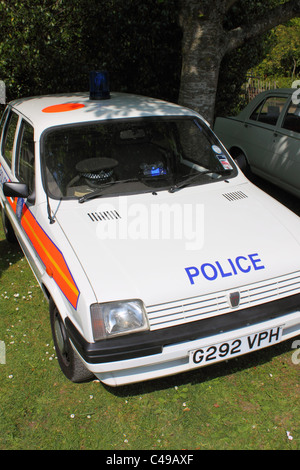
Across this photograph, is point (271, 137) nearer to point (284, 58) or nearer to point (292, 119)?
point (292, 119)

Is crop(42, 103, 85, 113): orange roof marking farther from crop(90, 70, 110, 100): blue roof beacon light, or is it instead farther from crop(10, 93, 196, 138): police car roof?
crop(90, 70, 110, 100): blue roof beacon light

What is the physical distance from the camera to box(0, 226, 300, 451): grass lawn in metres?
2.63

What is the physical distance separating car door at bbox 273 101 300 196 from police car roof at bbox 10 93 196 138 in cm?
228

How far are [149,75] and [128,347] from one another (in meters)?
7.32

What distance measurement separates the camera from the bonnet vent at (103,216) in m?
3.04

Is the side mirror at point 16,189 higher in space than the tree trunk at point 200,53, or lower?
Result: lower

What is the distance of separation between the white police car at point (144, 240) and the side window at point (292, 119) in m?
2.33

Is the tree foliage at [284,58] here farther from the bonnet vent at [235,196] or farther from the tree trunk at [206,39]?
the bonnet vent at [235,196]

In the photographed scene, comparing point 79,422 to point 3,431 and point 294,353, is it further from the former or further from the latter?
point 294,353

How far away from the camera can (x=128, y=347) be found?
2.40 metres

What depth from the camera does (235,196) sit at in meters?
3.45

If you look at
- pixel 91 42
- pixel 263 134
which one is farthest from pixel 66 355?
pixel 91 42

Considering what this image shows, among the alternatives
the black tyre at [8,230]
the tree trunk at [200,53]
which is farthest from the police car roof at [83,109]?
the tree trunk at [200,53]

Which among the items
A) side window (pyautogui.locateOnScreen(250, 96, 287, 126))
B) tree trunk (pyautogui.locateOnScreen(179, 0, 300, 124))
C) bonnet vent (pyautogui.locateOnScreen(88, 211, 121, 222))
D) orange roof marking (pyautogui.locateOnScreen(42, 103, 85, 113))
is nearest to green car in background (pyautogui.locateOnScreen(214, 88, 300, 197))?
side window (pyautogui.locateOnScreen(250, 96, 287, 126))
